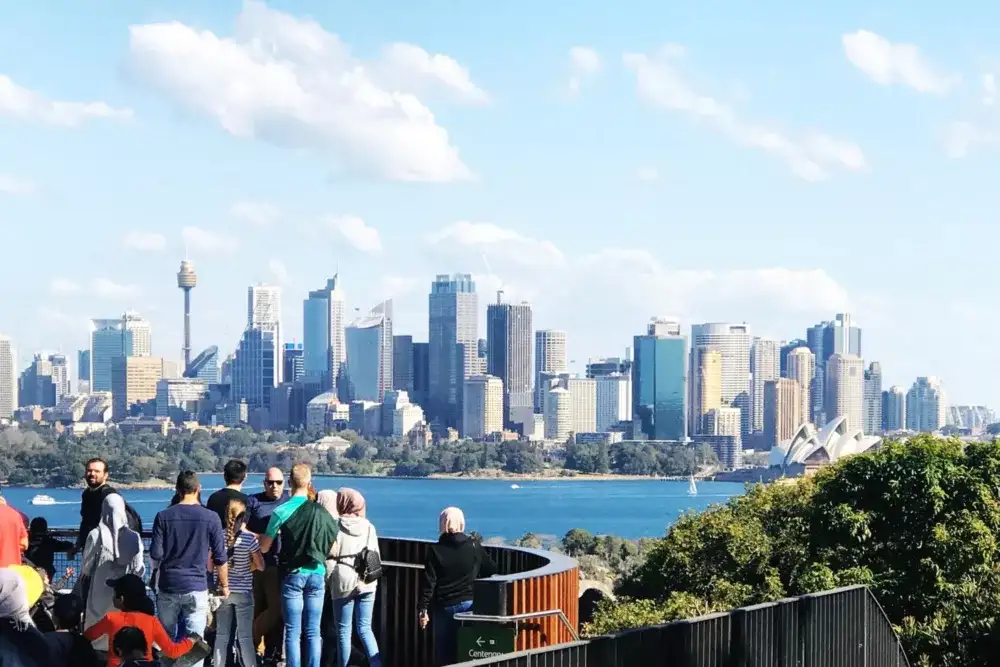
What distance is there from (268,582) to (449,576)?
1.22 metres

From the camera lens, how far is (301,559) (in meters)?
7.29

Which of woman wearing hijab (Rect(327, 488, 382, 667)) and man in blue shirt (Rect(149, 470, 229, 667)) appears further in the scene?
woman wearing hijab (Rect(327, 488, 382, 667))

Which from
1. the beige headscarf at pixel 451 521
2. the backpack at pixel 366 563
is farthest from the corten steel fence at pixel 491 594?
the backpack at pixel 366 563

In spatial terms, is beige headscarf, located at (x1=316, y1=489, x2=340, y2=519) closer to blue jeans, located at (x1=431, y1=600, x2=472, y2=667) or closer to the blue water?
blue jeans, located at (x1=431, y1=600, x2=472, y2=667)

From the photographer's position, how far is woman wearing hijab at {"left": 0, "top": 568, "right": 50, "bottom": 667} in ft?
17.9

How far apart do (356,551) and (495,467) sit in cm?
18446

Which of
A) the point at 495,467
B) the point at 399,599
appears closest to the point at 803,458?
the point at 495,467

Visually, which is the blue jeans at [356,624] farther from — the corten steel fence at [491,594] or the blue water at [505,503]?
the blue water at [505,503]

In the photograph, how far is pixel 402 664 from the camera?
8312 mm

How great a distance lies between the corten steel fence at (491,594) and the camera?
670 cm

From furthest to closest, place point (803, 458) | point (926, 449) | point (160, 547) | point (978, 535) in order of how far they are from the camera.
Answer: point (803, 458)
point (926, 449)
point (978, 535)
point (160, 547)

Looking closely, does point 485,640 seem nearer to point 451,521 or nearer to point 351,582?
point 451,521

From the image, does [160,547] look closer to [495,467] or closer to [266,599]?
[266,599]

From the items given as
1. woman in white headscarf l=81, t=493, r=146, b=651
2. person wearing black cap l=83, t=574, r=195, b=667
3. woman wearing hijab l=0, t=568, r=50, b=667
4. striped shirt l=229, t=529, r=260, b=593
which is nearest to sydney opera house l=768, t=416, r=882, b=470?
striped shirt l=229, t=529, r=260, b=593
